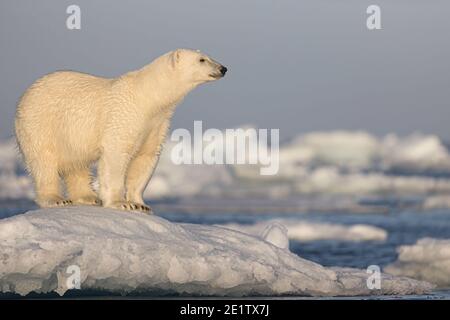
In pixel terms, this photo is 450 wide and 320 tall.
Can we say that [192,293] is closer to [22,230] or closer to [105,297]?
[105,297]

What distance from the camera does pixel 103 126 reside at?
1452cm

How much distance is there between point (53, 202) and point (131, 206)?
4.77 feet

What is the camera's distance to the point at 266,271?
1377cm

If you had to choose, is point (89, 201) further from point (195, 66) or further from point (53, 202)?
point (195, 66)

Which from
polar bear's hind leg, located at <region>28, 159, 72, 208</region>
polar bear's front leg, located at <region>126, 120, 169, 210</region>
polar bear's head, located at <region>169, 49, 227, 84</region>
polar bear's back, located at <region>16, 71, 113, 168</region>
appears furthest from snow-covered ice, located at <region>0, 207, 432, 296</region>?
polar bear's head, located at <region>169, 49, 227, 84</region>

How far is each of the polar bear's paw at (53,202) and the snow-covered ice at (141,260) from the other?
34.1 inches

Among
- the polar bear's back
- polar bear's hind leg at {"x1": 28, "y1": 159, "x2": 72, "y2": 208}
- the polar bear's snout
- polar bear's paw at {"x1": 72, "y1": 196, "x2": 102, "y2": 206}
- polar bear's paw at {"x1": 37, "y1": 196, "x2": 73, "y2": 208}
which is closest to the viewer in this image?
the polar bear's snout

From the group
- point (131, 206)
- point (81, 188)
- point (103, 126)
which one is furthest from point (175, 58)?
point (81, 188)

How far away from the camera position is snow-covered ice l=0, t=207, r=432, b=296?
12961 millimetres

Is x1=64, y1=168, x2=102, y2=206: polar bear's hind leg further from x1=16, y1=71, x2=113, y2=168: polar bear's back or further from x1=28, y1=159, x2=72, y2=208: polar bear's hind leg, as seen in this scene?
x1=16, y1=71, x2=113, y2=168: polar bear's back

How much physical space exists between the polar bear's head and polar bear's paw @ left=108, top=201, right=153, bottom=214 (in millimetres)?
2190

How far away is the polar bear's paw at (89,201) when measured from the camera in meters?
15.4
